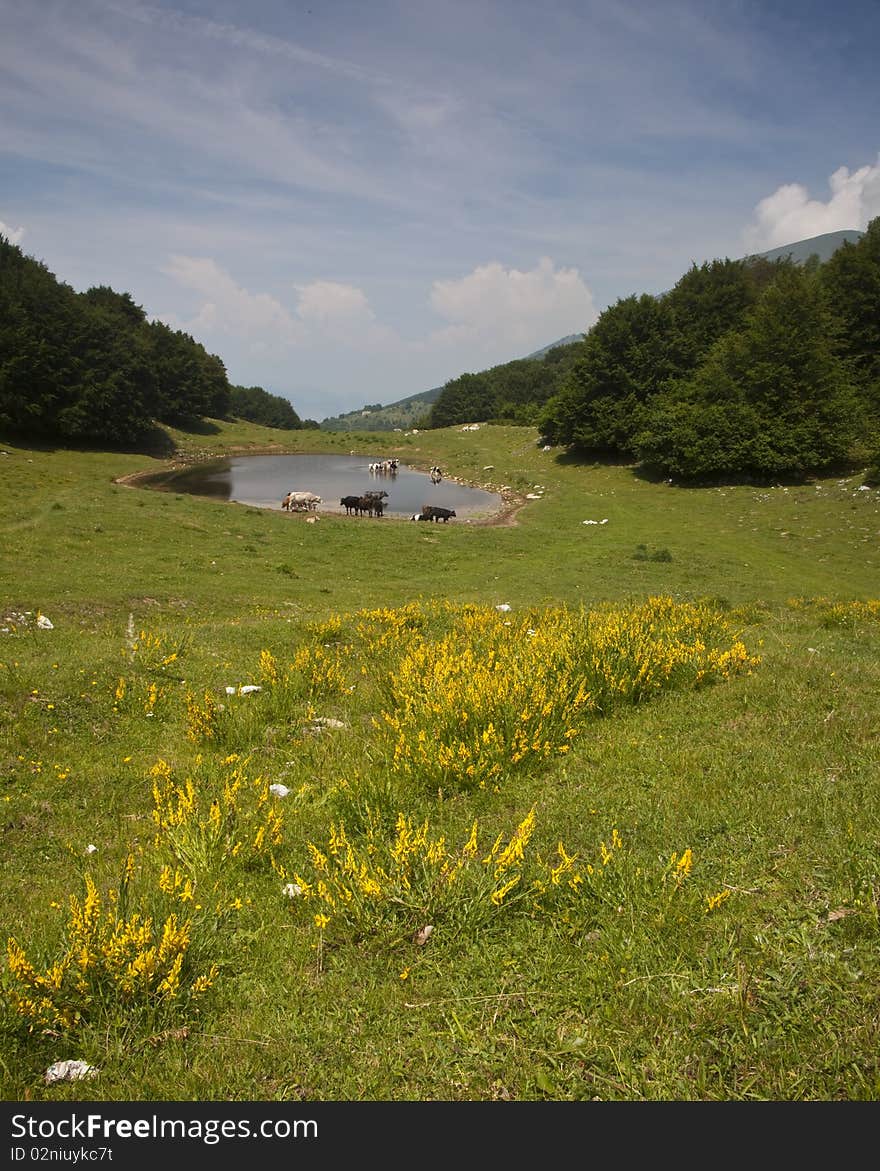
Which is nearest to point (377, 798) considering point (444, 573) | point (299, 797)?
point (299, 797)

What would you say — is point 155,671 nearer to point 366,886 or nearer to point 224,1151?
point 366,886

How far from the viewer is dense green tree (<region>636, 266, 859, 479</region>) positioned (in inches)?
1480

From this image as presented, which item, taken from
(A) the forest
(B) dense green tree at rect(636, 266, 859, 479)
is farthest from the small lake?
(B) dense green tree at rect(636, 266, 859, 479)

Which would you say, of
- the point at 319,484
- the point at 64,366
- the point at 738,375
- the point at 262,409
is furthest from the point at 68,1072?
the point at 262,409

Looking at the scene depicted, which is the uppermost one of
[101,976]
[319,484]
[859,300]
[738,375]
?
[859,300]

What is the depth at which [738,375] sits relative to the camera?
139 feet

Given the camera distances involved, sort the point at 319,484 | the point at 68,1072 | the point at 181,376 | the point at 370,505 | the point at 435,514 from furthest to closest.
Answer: the point at 181,376, the point at 319,484, the point at 370,505, the point at 435,514, the point at 68,1072

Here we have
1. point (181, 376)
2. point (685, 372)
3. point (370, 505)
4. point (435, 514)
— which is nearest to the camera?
point (435, 514)

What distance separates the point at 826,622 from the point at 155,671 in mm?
13099

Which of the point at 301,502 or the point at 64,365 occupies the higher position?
the point at 64,365

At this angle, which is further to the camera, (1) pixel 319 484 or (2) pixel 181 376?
(2) pixel 181 376

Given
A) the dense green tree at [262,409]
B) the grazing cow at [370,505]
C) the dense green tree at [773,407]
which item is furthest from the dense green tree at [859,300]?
the dense green tree at [262,409]

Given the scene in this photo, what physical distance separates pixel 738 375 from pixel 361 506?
27102 millimetres

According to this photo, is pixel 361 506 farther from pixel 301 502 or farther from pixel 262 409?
pixel 262 409
